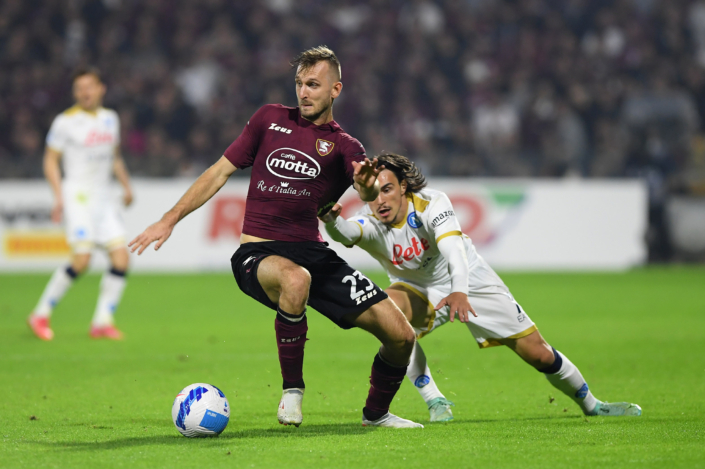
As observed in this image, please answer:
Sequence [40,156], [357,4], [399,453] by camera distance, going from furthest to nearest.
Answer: [357,4] < [40,156] < [399,453]

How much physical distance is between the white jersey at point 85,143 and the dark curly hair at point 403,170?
484cm

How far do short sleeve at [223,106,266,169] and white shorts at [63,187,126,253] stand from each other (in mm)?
4611

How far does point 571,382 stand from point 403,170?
162cm

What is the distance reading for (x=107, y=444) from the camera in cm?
441

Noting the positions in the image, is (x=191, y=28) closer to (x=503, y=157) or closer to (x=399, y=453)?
(x=503, y=157)

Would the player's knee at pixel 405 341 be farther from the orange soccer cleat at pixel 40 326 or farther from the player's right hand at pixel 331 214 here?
the orange soccer cleat at pixel 40 326

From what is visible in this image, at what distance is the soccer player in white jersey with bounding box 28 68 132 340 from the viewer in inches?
359

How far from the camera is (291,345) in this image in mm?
4777

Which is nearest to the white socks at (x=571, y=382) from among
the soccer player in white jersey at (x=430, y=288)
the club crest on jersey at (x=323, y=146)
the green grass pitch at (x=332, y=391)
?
the soccer player in white jersey at (x=430, y=288)

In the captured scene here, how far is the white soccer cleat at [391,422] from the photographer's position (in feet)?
16.4

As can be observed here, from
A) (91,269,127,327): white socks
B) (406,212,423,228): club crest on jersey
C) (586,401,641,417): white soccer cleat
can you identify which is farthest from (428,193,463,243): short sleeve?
(91,269,127,327): white socks

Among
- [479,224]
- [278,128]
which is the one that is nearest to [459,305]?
[278,128]

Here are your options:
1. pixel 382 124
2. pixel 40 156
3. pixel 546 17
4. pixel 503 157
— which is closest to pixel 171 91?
pixel 40 156

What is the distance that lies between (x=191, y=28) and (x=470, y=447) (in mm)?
16384
